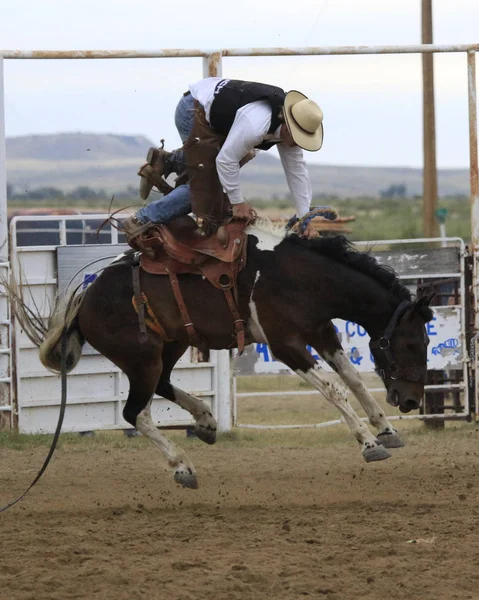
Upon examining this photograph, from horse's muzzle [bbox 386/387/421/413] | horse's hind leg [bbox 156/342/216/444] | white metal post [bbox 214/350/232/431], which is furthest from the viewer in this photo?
white metal post [bbox 214/350/232/431]

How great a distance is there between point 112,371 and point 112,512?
10.0 feet

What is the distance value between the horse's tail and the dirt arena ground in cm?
86

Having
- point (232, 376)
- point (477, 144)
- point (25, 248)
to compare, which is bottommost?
point (232, 376)

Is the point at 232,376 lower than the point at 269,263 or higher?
lower

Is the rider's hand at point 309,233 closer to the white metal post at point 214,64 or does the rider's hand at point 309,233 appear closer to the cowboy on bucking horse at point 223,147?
the cowboy on bucking horse at point 223,147

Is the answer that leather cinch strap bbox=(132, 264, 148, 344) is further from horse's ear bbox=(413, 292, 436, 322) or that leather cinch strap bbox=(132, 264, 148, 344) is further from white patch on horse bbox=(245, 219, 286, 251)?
horse's ear bbox=(413, 292, 436, 322)

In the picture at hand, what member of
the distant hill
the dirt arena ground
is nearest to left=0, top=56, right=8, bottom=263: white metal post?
the dirt arena ground

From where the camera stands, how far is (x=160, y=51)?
8531 mm

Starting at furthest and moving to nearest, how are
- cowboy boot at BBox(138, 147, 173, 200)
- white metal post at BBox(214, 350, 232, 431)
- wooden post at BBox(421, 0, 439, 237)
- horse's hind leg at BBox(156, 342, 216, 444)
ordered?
wooden post at BBox(421, 0, 439, 237) → white metal post at BBox(214, 350, 232, 431) → horse's hind leg at BBox(156, 342, 216, 444) → cowboy boot at BBox(138, 147, 173, 200)

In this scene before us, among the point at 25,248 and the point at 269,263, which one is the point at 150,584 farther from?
the point at 25,248

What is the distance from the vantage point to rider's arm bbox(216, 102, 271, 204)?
5.96m

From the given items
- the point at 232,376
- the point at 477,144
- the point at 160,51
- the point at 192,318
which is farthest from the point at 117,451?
the point at 477,144

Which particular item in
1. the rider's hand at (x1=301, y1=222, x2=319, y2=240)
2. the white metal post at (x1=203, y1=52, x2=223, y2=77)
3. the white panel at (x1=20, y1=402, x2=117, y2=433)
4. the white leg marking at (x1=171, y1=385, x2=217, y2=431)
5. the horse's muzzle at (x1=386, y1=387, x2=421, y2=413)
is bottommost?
the white panel at (x1=20, y1=402, x2=117, y2=433)

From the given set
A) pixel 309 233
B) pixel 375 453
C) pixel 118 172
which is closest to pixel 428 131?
pixel 309 233
